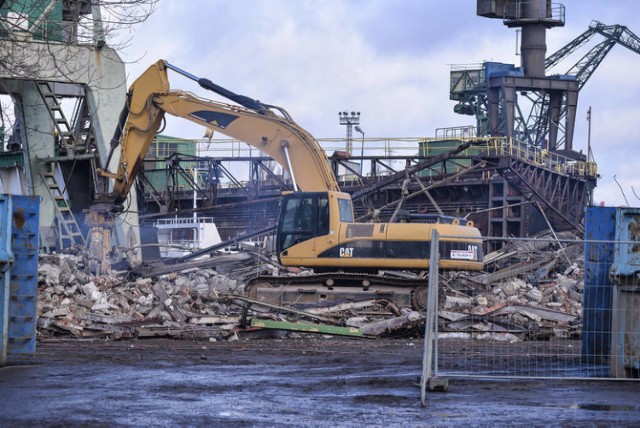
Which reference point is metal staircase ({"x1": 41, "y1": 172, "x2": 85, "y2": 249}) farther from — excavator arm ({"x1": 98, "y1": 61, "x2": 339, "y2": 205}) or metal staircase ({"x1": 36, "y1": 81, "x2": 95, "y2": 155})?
excavator arm ({"x1": 98, "y1": 61, "x2": 339, "y2": 205})

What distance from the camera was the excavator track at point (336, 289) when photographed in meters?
23.8

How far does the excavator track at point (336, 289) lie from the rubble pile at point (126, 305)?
1217 millimetres

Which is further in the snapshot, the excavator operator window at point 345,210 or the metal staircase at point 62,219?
the metal staircase at point 62,219

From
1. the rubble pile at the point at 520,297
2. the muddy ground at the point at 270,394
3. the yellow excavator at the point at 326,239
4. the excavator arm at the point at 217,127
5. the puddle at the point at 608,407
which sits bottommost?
the muddy ground at the point at 270,394

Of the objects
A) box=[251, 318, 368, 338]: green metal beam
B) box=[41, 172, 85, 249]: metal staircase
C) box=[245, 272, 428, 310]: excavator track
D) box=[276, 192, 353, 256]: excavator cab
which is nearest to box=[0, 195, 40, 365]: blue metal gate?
box=[251, 318, 368, 338]: green metal beam

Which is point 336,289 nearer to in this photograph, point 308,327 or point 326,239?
point 326,239

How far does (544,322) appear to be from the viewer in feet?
68.2

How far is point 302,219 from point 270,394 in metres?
13.1

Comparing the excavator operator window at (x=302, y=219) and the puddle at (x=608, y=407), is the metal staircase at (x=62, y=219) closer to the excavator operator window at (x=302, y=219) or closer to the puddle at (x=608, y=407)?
the excavator operator window at (x=302, y=219)

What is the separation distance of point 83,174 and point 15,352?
2894cm

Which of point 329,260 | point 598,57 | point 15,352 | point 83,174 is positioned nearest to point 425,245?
point 329,260

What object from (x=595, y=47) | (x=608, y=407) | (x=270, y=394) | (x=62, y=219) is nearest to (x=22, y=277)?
(x=270, y=394)

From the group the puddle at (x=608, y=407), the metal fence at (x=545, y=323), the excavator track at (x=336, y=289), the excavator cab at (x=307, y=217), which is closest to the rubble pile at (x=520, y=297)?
the metal fence at (x=545, y=323)

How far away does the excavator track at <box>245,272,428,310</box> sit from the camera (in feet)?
78.0
